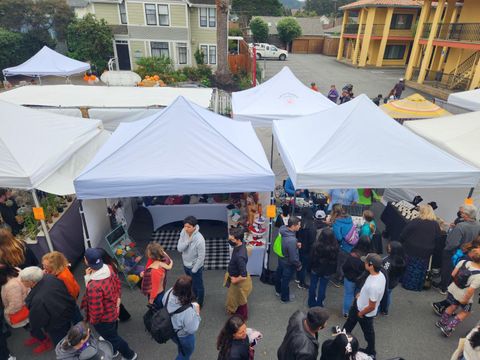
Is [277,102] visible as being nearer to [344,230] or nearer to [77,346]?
[344,230]

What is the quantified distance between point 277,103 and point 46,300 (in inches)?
283

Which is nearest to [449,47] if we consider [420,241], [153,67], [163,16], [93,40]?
[153,67]

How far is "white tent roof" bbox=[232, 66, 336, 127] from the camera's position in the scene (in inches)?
328

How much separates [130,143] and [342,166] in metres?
3.52

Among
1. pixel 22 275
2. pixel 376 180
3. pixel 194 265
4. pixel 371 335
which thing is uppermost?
pixel 376 180

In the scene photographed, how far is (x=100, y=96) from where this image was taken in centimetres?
953

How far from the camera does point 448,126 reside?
23.5ft

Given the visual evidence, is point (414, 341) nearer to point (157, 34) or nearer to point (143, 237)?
point (143, 237)

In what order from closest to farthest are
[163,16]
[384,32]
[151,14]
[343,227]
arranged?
[343,227], [151,14], [163,16], [384,32]

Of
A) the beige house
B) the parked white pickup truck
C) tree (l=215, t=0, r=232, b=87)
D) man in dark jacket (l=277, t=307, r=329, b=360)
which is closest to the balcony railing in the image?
tree (l=215, t=0, r=232, b=87)

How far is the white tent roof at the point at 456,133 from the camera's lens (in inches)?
234

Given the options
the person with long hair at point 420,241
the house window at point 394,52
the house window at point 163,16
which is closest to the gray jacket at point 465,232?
the person with long hair at point 420,241

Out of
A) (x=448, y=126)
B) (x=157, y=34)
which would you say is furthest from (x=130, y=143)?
(x=157, y=34)

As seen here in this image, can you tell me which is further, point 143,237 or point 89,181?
point 143,237
